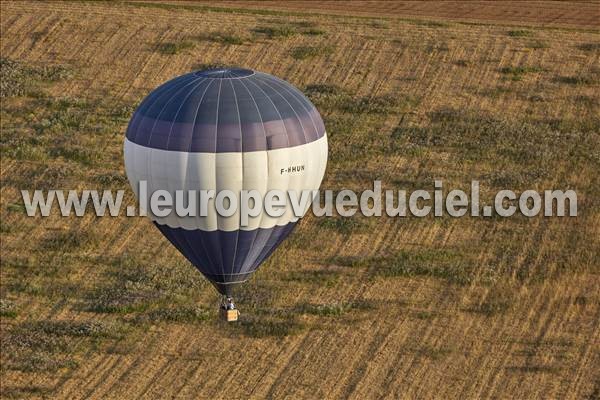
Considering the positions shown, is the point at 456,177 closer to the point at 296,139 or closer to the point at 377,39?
the point at 377,39

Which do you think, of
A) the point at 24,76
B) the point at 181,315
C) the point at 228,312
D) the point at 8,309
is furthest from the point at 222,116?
the point at 24,76

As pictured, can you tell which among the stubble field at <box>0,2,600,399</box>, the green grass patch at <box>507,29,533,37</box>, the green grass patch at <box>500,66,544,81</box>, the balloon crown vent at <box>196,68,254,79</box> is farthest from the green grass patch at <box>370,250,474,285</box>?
the green grass patch at <box>507,29,533,37</box>

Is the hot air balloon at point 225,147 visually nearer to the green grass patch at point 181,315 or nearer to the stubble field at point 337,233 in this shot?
the stubble field at point 337,233

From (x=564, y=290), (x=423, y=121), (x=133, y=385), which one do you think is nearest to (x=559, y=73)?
(x=423, y=121)

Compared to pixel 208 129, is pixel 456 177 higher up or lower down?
lower down

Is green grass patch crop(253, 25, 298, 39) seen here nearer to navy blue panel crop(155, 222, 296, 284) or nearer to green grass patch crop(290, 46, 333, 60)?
green grass patch crop(290, 46, 333, 60)

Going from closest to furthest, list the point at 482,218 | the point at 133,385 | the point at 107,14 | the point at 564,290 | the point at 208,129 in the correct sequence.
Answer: the point at 208,129, the point at 133,385, the point at 564,290, the point at 482,218, the point at 107,14
